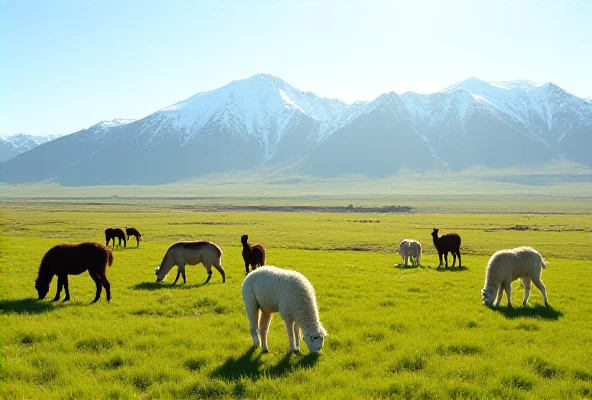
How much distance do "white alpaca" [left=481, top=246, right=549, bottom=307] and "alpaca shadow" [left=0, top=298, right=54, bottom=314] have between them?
47.0 ft

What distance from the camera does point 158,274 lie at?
19.4 meters

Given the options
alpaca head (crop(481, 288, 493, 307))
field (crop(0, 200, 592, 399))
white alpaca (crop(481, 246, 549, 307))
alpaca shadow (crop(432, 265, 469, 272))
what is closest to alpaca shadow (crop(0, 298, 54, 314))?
field (crop(0, 200, 592, 399))

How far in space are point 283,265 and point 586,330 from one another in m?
16.0

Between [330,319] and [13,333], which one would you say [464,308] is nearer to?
[330,319]

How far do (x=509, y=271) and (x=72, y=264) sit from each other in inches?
576

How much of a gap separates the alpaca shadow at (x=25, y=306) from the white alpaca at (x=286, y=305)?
290 inches

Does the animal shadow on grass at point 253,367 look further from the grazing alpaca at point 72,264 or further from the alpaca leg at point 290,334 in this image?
the grazing alpaca at point 72,264

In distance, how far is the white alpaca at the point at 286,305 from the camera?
9953 millimetres

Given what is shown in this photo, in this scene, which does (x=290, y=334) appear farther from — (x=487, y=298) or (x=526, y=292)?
(x=526, y=292)

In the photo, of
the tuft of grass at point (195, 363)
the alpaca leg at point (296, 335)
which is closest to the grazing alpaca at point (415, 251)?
the alpaca leg at point (296, 335)

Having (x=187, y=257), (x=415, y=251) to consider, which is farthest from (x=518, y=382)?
(x=415, y=251)

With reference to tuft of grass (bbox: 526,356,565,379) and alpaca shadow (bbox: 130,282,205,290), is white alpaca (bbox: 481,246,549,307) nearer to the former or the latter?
tuft of grass (bbox: 526,356,565,379)

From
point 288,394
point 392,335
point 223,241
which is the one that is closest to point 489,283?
point 392,335

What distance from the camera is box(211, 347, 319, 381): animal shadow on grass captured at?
8.86 metres
